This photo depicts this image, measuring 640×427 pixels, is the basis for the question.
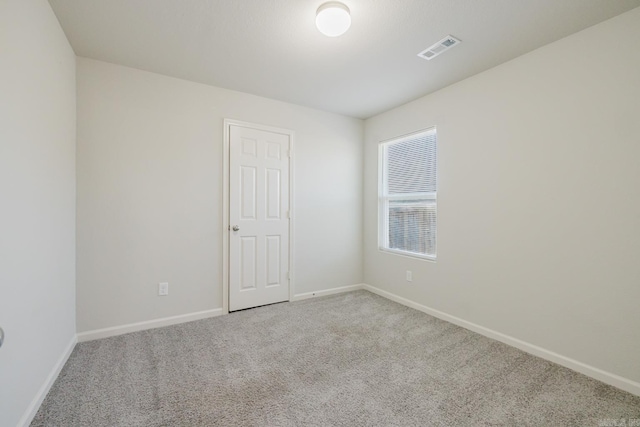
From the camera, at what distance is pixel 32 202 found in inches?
62.9

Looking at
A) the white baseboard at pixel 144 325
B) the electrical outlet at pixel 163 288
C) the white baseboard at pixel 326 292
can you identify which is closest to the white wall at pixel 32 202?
the white baseboard at pixel 144 325

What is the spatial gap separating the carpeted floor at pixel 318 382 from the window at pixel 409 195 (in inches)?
41.7

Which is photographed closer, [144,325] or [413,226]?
[144,325]

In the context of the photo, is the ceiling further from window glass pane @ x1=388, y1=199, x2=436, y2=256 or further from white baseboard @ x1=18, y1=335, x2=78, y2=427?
white baseboard @ x1=18, y1=335, x2=78, y2=427

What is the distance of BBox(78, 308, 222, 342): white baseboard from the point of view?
2434 mm

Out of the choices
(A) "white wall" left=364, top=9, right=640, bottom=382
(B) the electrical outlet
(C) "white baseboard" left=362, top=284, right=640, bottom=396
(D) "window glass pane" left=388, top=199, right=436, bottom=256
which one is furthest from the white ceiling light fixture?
(C) "white baseboard" left=362, top=284, right=640, bottom=396

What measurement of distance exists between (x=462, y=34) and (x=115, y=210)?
3.26 metres

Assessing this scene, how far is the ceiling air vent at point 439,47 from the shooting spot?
2137 mm

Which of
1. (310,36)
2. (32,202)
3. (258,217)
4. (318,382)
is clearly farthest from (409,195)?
(32,202)

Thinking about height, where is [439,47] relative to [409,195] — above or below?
above

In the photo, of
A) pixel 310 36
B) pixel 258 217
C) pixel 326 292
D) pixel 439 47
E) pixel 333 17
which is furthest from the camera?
pixel 326 292

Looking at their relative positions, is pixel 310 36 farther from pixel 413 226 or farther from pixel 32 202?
pixel 413 226

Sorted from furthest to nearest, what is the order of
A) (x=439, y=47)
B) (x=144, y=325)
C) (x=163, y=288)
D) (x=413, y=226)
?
(x=413, y=226)
(x=163, y=288)
(x=144, y=325)
(x=439, y=47)

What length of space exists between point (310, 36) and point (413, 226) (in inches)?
92.1
